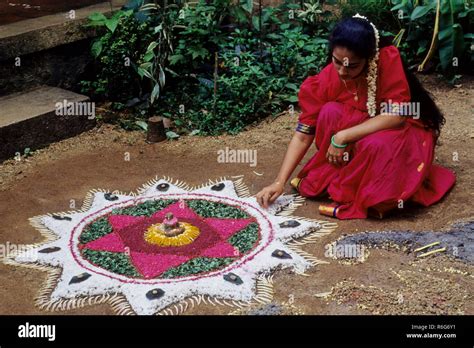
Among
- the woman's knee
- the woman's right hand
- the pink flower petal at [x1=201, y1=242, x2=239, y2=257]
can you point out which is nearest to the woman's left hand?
the woman's knee

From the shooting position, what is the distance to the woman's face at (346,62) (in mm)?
3418

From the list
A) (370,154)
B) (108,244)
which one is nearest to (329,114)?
(370,154)

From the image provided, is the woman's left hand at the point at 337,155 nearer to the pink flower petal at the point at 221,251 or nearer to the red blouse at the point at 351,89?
the red blouse at the point at 351,89

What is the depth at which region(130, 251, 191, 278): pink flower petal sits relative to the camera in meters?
3.19

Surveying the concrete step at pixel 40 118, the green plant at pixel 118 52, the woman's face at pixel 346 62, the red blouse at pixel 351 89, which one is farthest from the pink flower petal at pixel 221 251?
the green plant at pixel 118 52

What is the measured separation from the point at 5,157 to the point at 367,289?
9.03 ft

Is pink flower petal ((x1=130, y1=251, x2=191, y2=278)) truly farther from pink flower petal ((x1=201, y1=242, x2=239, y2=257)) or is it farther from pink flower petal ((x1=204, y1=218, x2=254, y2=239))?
pink flower petal ((x1=204, y1=218, x2=254, y2=239))

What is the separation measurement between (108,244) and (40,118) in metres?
1.76

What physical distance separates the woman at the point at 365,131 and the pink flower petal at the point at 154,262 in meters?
0.69

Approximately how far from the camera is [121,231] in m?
3.56

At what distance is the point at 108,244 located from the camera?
3.44 m

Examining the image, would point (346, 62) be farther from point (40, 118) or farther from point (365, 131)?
point (40, 118)
